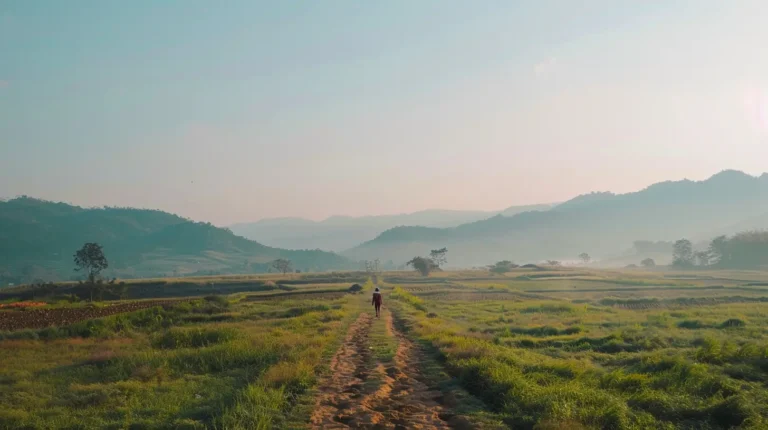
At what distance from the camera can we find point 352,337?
2362 centimetres

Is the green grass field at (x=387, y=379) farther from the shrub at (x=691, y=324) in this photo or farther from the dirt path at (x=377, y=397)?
the shrub at (x=691, y=324)

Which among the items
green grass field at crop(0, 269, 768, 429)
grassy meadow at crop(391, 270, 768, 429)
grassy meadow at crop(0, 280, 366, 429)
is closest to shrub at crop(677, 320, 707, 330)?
green grass field at crop(0, 269, 768, 429)

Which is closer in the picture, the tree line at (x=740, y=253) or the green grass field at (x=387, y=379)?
the green grass field at (x=387, y=379)

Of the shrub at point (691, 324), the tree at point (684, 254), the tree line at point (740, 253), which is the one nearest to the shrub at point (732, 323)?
the shrub at point (691, 324)

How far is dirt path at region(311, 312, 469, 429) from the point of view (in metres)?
10.6

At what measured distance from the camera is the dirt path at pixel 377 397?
1055 centimetres

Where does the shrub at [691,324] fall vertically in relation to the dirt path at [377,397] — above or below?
below

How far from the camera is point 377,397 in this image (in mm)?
12602

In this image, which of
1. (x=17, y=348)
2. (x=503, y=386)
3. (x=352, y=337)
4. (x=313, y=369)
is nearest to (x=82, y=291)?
(x=17, y=348)

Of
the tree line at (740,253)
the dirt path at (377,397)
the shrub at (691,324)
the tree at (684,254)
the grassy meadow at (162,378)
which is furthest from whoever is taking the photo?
the tree at (684,254)

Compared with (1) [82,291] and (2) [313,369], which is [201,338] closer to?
(2) [313,369]

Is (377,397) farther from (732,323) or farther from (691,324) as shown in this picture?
(732,323)

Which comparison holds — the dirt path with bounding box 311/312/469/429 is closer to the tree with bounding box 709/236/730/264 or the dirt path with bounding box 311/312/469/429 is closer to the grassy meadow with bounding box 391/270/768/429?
the grassy meadow with bounding box 391/270/768/429

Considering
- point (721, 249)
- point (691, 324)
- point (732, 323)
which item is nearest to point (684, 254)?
point (721, 249)
